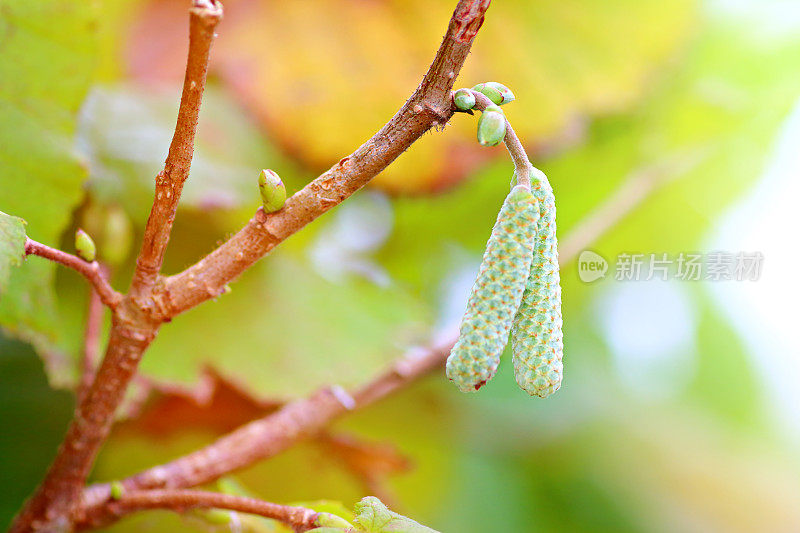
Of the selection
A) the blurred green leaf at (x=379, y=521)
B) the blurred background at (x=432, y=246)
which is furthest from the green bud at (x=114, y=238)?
the blurred green leaf at (x=379, y=521)

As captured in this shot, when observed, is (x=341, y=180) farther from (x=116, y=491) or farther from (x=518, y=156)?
(x=116, y=491)

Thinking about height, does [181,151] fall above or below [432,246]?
below

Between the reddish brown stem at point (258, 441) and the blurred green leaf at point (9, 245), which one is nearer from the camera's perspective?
the blurred green leaf at point (9, 245)

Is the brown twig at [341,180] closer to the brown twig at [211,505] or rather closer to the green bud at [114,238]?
the brown twig at [211,505]

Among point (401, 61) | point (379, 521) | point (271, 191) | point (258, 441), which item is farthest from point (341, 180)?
point (401, 61)

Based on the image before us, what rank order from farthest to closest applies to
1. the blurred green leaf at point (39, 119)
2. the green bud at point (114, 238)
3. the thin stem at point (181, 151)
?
the green bud at point (114, 238)
the blurred green leaf at point (39, 119)
the thin stem at point (181, 151)

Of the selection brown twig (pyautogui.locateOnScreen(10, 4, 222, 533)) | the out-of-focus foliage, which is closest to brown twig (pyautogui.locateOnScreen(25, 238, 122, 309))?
brown twig (pyautogui.locateOnScreen(10, 4, 222, 533))

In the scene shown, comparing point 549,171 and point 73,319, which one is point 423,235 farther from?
point 73,319
